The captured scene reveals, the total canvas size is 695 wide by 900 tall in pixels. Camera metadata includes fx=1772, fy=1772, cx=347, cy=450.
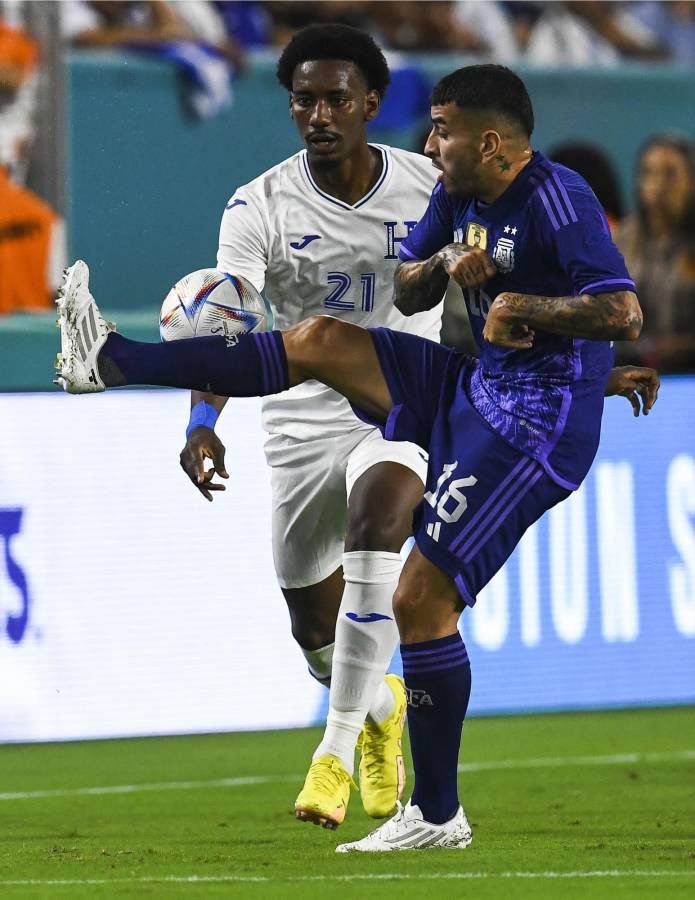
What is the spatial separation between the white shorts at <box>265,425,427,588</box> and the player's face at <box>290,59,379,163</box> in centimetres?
89

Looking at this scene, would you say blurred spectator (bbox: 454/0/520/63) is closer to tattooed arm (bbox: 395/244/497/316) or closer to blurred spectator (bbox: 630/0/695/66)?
blurred spectator (bbox: 630/0/695/66)

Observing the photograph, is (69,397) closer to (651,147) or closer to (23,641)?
(23,641)

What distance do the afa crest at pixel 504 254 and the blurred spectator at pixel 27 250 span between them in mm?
4907

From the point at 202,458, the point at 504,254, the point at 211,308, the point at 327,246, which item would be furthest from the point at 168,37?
the point at 504,254

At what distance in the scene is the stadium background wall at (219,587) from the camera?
281 inches

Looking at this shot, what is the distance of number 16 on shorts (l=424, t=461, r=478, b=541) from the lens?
445 centimetres

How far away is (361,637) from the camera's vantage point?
5059 millimetres

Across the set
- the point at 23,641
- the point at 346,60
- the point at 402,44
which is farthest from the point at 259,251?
the point at 402,44

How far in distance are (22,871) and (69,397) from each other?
2993mm

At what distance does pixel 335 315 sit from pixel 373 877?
1.96 metres

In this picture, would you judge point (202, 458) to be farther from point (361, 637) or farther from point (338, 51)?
point (338, 51)

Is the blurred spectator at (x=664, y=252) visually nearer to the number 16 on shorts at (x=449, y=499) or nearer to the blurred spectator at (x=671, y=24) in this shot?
the blurred spectator at (x=671, y=24)

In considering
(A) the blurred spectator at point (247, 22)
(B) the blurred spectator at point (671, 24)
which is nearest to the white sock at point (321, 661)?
(A) the blurred spectator at point (247, 22)

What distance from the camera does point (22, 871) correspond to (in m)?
4.56
